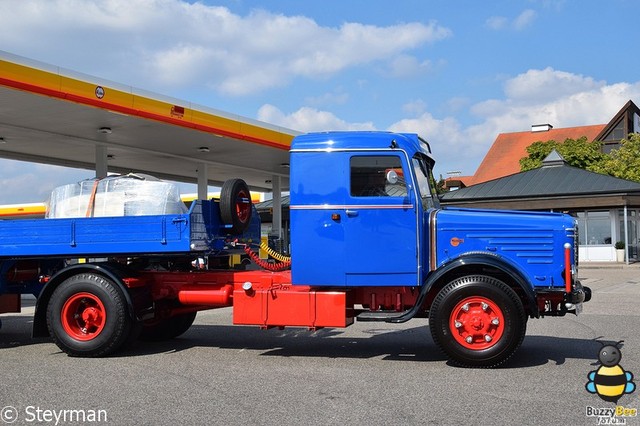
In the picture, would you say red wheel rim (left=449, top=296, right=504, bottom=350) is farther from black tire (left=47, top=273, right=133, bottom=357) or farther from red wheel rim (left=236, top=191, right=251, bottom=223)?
black tire (left=47, top=273, right=133, bottom=357)

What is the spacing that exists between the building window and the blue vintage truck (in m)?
28.5

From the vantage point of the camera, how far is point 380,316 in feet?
25.3

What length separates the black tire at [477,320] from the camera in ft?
24.0

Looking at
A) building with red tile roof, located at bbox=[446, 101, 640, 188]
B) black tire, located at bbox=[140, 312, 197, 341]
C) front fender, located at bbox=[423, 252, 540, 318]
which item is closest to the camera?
front fender, located at bbox=[423, 252, 540, 318]

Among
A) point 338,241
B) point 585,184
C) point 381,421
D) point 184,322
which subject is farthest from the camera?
point 585,184

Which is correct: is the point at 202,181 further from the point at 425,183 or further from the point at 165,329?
the point at 425,183

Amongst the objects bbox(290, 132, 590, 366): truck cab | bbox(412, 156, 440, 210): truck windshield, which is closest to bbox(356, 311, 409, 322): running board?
bbox(290, 132, 590, 366): truck cab

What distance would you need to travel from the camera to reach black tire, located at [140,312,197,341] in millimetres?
9766

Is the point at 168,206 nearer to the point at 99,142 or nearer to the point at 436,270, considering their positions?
the point at 436,270

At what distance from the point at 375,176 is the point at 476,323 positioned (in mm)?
1996

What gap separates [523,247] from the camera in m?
7.73

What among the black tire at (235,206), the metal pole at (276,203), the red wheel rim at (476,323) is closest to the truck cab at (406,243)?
the red wheel rim at (476,323)

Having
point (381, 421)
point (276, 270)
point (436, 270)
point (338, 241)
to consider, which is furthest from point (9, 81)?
point (381, 421)

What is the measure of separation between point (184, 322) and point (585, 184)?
2842 centimetres
